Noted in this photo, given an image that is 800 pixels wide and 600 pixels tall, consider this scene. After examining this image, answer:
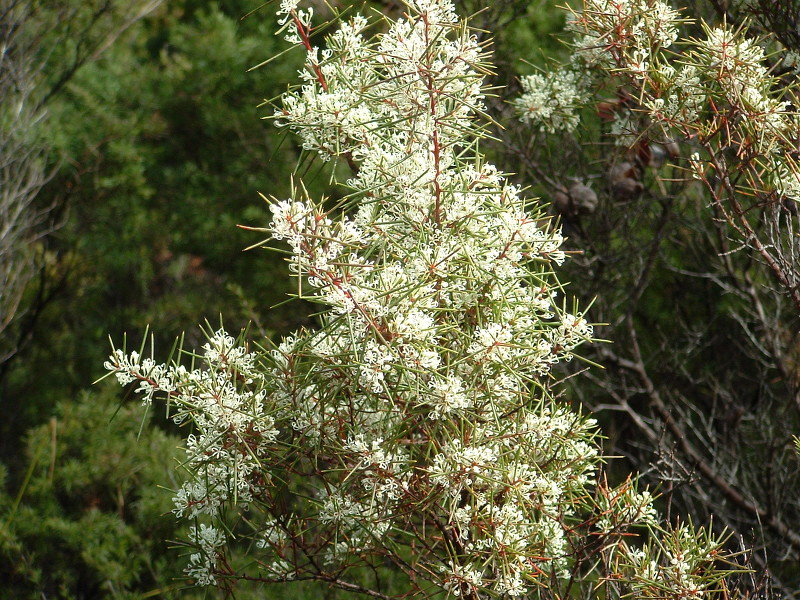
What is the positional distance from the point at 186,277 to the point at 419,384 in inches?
288

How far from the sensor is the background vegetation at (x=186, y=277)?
13.5 ft

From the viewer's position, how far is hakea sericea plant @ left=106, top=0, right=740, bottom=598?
1.82 metres

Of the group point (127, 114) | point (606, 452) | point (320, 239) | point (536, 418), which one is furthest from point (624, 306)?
point (127, 114)

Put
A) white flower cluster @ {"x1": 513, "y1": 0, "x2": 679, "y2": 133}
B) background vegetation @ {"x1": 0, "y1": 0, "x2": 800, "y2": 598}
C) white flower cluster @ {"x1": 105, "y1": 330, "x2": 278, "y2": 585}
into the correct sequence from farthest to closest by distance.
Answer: background vegetation @ {"x1": 0, "y1": 0, "x2": 800, "y2": 598} < white flower cluster @ {"x1": 513, "y1": 0, "x2": 679, "y2": 133} < white flower cluster @ {"x1": 105, "y1": 330, "x2": 278, "y2": 585}

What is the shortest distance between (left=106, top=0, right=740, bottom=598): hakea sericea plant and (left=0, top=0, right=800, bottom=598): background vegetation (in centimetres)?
158

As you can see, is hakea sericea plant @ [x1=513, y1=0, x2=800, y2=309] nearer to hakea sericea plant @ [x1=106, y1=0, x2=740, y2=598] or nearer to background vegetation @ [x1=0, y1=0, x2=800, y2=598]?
background vegetation @ [x1=0, y1=0, x2=800, y2=598]

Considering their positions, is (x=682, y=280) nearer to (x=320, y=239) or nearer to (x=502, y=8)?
(x=502, y=8)

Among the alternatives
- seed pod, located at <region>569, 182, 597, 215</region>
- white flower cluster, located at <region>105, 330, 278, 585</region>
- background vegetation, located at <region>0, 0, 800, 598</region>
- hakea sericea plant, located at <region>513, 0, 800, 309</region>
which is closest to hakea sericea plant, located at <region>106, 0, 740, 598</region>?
white flower cluster, located at <region>105, 330, 278, 585</region>

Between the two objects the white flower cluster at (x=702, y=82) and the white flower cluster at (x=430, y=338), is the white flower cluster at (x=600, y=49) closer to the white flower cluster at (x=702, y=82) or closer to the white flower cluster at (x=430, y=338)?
the white flower cluster at (x=702, y=82)

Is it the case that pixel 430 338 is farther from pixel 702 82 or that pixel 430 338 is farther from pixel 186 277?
pixel 186 277

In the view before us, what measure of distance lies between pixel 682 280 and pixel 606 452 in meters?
1.24

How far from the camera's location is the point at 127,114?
7766 millimetres

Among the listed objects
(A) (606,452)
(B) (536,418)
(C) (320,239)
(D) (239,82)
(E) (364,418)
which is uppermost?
(C) (320,239)

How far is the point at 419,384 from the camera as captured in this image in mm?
1778
